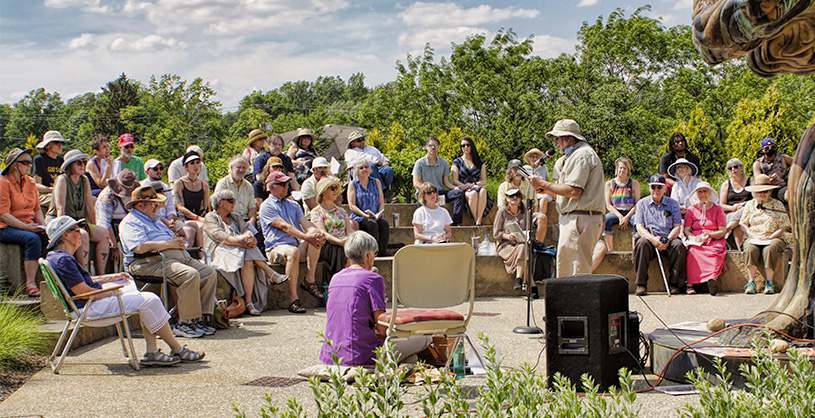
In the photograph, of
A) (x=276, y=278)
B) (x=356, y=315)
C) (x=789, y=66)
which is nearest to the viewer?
(x=356, y=315)

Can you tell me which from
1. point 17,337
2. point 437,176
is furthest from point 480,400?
point 437,176

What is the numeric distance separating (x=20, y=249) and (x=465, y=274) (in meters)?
5.19

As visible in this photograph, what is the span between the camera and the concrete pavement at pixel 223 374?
5.19 meters

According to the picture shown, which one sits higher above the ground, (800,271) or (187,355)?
(800,271)

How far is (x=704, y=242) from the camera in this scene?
11.1m

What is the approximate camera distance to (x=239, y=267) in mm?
9117

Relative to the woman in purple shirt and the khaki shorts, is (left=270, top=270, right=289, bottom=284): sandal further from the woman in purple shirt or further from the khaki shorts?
the woman in purple shirt

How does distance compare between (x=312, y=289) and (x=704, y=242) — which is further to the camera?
(x=704, y=242)

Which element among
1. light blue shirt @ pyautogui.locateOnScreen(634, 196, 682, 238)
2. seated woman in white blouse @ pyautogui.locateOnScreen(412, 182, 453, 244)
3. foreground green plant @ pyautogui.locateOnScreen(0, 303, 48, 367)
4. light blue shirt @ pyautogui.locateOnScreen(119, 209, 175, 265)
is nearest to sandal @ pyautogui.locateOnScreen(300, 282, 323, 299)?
seated woman in white blouse @ pyautogui.locateOnScreen(412, 182, 453, 244)

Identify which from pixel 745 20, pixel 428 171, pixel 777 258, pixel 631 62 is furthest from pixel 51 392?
pixel 631 62

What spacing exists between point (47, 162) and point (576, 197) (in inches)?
274

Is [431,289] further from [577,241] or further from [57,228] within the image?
[57,228]

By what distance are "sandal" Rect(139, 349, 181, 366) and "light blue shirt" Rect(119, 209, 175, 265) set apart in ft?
5.36

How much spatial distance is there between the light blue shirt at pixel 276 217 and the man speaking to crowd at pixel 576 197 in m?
3.95
